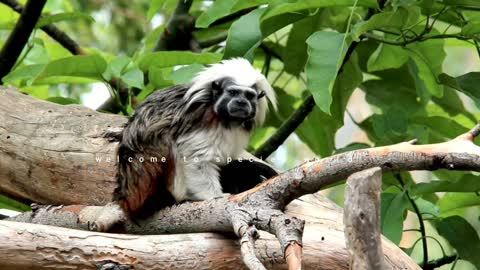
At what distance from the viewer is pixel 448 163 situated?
2.95m

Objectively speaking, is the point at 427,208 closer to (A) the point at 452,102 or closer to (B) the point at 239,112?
(A) the point at 452,102

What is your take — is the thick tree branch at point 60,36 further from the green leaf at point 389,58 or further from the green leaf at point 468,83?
the green leaf at point 468,83

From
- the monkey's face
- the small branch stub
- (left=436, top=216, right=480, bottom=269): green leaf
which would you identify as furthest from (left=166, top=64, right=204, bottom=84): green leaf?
the small branch stub

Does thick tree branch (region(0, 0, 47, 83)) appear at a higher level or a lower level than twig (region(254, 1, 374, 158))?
higher

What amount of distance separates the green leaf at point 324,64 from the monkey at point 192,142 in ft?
2.02

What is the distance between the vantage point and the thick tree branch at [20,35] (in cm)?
521

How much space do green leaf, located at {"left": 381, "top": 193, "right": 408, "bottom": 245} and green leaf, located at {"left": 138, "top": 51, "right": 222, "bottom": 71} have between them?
44.1 inches

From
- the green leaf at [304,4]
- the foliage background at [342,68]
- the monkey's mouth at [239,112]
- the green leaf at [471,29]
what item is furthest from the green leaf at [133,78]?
the green leaf at [471,29]

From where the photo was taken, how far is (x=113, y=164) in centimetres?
441

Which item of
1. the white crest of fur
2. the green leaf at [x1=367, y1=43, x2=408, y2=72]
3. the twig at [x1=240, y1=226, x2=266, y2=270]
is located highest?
the green leaf at [x1=367, y1=43, x2=408, y2=72]

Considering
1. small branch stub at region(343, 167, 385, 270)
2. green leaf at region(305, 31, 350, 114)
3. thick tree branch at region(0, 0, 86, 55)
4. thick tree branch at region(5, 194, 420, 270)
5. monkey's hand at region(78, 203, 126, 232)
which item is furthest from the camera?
thick tree branch at region(0, 0, 86, 55)

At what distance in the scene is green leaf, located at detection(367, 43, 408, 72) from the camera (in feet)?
16.1

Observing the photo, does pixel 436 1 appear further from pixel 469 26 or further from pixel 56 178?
pixel 56 178

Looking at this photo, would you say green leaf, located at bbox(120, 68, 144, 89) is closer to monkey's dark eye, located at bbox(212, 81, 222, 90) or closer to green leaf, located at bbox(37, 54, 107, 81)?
green leaf, located at bbox(37, 54, 107, 81)
